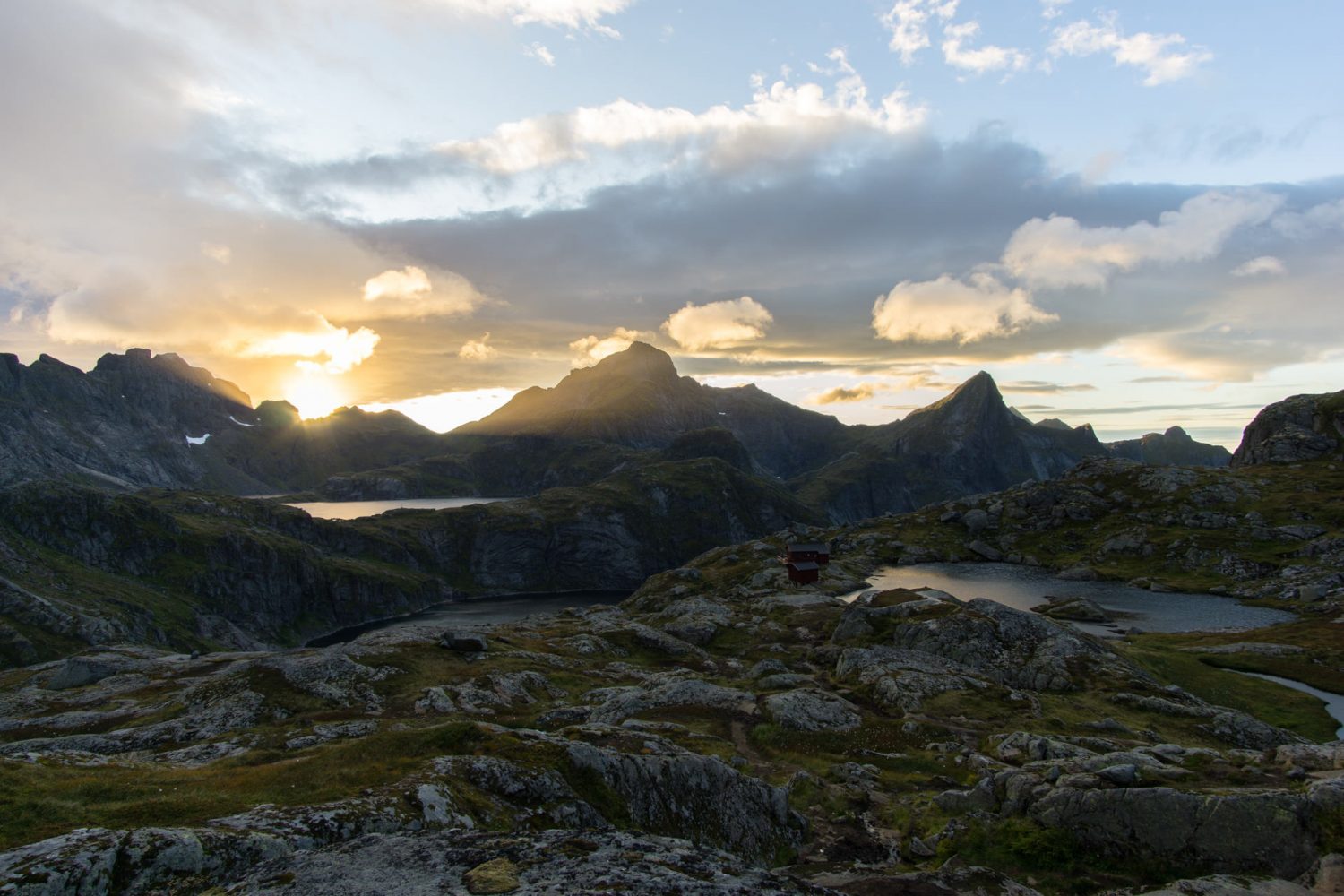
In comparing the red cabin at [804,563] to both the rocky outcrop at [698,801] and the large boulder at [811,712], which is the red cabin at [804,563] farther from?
the rocky outcrop at [698,801]

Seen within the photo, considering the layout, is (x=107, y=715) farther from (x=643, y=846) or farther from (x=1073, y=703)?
(x=1073, y=703)

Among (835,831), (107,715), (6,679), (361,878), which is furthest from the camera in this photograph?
(6,679)

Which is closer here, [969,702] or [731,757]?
[731,757]

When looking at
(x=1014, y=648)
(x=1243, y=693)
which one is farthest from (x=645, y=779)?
(x=1243, y=693)

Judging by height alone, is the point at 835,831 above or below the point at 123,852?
below

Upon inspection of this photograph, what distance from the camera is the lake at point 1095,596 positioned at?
12194cm

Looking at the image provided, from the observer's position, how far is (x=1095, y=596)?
15025 centimetres

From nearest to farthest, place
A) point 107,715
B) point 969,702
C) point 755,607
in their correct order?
1. point 107,715
2. point 969,702
3. point 755,607

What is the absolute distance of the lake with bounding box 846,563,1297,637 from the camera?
121938 mm

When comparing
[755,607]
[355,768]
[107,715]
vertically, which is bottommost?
[755,607]

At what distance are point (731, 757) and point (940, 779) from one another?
43.7 feet

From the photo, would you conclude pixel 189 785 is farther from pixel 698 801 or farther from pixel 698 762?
Answer: pixel 698 762

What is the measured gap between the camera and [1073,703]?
61.5 meters

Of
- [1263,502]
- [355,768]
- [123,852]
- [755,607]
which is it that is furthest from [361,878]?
Answer: [1263,502]
